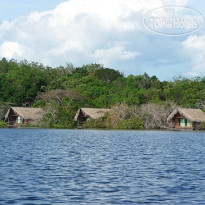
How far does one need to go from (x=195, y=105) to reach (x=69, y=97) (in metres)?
20.1

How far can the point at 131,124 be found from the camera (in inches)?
2490

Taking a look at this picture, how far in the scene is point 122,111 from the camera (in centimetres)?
6425

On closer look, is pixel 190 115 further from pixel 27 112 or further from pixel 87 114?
pixel 27 112

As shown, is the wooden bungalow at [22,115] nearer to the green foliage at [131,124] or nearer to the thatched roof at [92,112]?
the thatched roof at [92,112]

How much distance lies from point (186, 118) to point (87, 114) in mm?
14916

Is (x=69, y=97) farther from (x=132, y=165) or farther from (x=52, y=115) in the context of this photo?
(x=132, y=165)

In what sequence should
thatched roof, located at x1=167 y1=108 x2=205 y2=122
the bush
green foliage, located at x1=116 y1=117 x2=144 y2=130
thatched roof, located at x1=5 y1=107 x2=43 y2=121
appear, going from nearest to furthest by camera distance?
1. green foliage, located at x1=116 y1=117 x2=144 y2=130
2. thatched roof, located at x1=167 y1=108 x2=205 y2=122
3. the bush
4. thatched roof, located at x1=5 y1=107 x2=43 y2=121

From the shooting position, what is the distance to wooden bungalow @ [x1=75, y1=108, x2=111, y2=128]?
2701 inches

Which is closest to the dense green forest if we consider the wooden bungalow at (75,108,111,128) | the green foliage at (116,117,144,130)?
the green foliage at (116,117,144,130)

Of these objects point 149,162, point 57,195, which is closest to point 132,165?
point 149,162

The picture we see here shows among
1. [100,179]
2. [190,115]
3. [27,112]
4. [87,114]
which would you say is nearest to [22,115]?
[27,112]

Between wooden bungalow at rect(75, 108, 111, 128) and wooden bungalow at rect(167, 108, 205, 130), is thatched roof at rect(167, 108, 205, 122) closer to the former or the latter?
wooden bungalow at rect(167, 108, 205, 130)

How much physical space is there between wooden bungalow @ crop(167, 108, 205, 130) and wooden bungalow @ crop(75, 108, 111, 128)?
31.8 feet

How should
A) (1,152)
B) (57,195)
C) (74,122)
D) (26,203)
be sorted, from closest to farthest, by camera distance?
(26,203) → (57,195) → (1,152) → (74,122)
